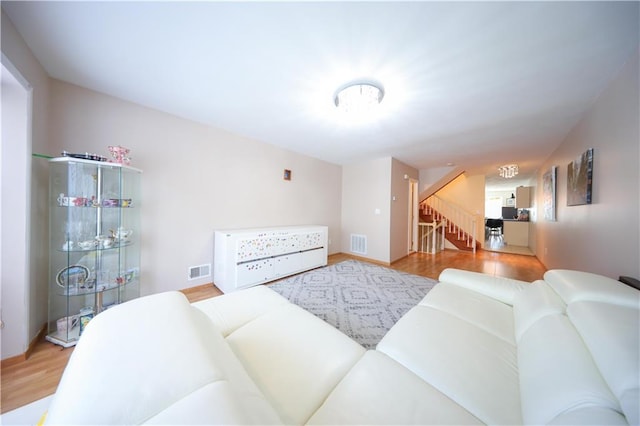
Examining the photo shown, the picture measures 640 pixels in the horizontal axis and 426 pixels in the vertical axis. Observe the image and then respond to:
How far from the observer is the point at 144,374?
0.54m

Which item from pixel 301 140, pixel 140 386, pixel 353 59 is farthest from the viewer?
pixel 301 140

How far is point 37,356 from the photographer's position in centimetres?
152

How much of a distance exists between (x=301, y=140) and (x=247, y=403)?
3203 mm

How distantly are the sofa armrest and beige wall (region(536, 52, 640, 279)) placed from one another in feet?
2.70

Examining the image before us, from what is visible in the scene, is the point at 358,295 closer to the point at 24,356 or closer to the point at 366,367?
the point at 366,367

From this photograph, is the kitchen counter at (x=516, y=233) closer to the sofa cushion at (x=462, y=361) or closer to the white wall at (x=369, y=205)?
the white wall at (x=369, y=205)

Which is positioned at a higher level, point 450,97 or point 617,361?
point 450,97

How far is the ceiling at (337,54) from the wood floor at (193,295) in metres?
2.34

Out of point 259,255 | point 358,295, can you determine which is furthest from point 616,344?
point 259,255

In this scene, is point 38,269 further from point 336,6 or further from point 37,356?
point 336,6

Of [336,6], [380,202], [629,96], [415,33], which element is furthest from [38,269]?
[629,96]

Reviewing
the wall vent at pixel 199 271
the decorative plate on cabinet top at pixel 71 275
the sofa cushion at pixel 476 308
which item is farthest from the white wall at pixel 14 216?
the sofa cushion at pixel 476 308

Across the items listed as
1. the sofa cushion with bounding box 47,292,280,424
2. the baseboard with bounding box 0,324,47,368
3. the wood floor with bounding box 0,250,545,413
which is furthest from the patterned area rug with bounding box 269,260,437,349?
the baseboard with bounding box 0,324,47,368

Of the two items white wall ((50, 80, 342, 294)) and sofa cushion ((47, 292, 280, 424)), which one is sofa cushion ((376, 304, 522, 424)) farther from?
white wall ((50, 80, 342, 294))
